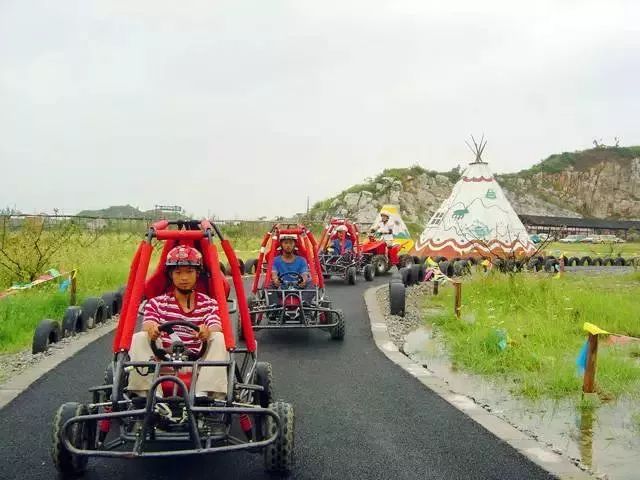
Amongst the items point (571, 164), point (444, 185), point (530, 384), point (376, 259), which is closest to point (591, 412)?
point (530, 384)

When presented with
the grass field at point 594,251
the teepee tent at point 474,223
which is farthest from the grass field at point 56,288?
the grass field at point 594,251

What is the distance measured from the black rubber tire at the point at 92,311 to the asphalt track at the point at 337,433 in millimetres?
1678

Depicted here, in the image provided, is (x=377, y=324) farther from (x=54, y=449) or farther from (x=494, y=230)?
(x=494, y=230)

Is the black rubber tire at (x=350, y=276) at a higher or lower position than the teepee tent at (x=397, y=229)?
lower

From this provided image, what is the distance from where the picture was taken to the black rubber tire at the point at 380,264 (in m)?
20.7

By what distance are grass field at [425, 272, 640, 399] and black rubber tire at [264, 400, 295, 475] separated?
329 centimetres

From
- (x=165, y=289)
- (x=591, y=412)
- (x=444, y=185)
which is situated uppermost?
(x=444, y=185)

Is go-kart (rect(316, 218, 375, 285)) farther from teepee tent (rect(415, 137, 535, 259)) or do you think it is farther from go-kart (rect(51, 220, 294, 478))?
go-kart (rect(51, 220, 294, 478))

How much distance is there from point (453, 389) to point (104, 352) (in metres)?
4.38

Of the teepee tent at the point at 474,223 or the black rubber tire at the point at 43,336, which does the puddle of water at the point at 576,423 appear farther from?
the teepee tent at the point at 474,223

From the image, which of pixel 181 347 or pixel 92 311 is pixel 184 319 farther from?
pixel 92 311

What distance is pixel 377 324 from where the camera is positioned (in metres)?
10.8

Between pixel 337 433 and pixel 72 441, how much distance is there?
2078 millimetres

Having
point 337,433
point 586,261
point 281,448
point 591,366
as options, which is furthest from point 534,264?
point 281,448
